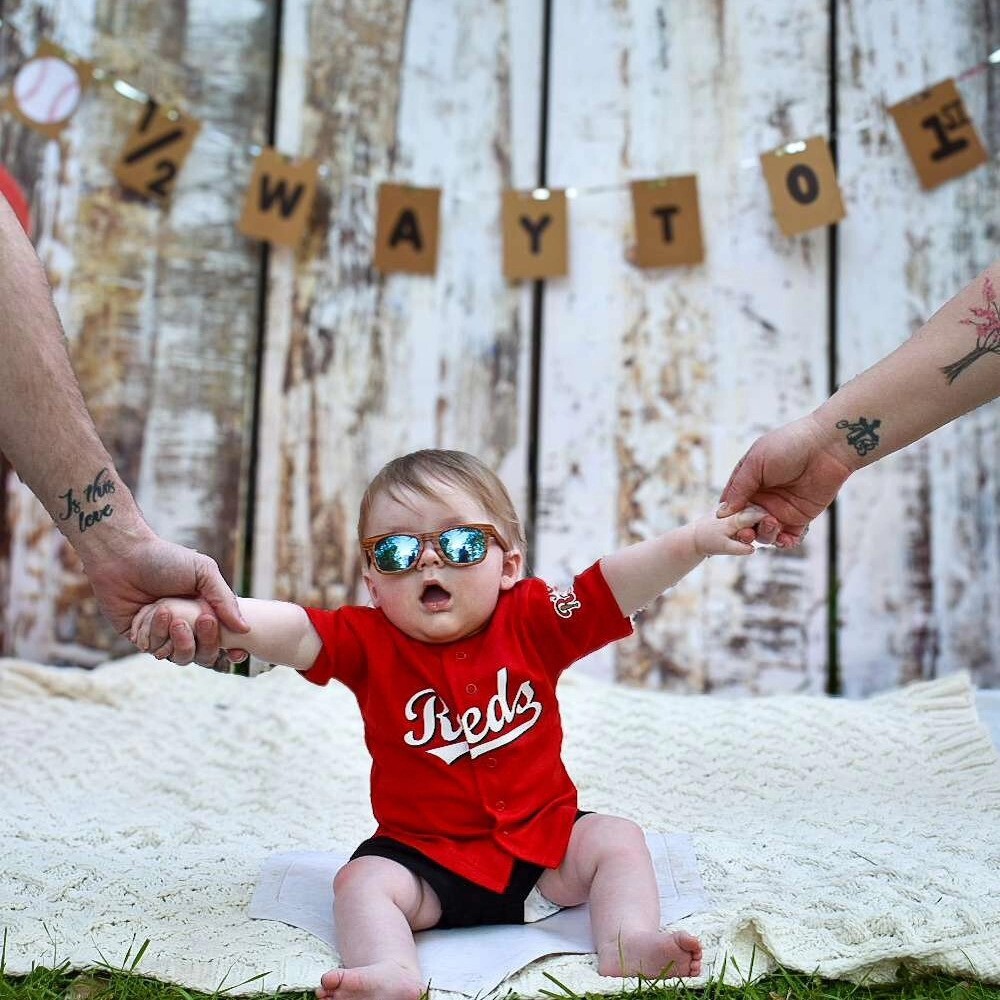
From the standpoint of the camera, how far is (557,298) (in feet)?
8.02

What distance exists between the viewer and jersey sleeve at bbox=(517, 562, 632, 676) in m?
1.39

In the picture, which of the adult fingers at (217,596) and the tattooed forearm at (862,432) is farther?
the tattooed forearm at (862,432)

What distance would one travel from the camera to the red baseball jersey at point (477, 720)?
4.43 ft

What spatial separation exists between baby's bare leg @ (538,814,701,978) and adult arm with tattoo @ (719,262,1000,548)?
1.23 ft

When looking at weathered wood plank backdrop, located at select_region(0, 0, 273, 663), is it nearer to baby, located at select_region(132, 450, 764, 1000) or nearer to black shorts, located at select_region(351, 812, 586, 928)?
baby, located at select_region(132, 450, 764, 1000)

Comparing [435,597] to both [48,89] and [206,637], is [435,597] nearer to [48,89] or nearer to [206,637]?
[206,637]

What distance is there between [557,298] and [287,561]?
2.43 feet

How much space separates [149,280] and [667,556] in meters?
1.49

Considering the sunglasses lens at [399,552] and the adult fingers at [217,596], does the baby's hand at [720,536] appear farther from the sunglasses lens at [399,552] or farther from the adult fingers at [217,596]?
the adult fingers at [217,596]

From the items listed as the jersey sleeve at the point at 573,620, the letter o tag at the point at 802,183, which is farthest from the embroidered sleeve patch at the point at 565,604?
the letter o tag at the point at 802,183

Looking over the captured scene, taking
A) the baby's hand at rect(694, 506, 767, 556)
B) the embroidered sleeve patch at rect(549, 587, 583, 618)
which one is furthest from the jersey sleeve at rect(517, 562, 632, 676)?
the baby's hand at rect(694, 506, 767, 556)

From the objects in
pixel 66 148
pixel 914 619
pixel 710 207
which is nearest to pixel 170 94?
pixel 66 148

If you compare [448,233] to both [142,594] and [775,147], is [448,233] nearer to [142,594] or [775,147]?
[775,147]

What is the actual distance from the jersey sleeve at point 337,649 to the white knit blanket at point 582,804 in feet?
0.86
